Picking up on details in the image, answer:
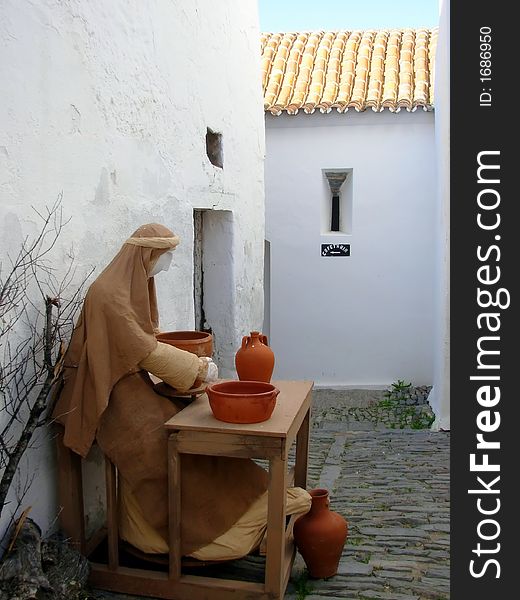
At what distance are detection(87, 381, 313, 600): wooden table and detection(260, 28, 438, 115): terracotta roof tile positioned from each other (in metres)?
6.69

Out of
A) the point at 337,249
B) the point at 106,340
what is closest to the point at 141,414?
the point at 106,340

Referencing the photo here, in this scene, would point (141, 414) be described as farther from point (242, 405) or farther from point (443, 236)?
point (443, 236)

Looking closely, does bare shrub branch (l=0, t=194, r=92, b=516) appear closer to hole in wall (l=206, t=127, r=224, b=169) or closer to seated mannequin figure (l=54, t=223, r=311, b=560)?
seated mannequin figure (l=54, t=223, r=311, b=560)

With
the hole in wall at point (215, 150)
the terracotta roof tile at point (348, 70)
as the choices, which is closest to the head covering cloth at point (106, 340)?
the hole in wall at point (215, 150)

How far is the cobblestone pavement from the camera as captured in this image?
3.53 meters

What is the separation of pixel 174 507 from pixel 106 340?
88 centimetres

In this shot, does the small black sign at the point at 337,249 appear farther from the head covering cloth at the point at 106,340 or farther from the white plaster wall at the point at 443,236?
the head covering cloth at the point at 106,340

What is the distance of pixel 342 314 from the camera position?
9602 mm

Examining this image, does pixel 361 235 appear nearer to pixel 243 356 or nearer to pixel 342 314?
pixel 342 314

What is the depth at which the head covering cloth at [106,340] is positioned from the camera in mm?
3100

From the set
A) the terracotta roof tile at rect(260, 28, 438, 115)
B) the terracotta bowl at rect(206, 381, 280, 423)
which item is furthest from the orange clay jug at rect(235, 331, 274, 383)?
the terracotta roof tile at rect(260, 28, 438, 115)

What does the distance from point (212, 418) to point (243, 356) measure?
60 cm

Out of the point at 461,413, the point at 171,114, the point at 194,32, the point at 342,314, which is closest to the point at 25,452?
the point at 461,413

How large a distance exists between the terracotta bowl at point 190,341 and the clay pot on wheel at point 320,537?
98 cm
